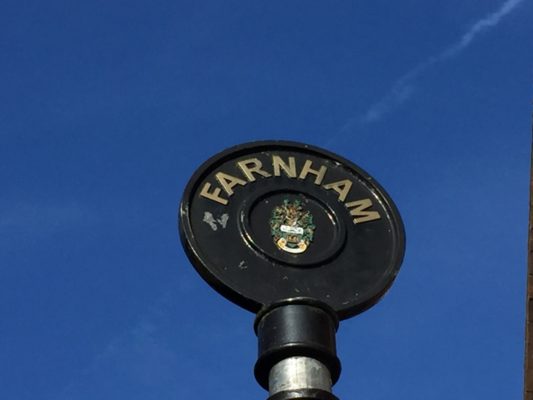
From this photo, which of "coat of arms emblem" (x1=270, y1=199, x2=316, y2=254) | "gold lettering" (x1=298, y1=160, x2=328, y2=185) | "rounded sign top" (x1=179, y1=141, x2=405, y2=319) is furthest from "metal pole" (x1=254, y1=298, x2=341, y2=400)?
"gold lettering" (x1=298, y1=160, x2=328, y2=185)

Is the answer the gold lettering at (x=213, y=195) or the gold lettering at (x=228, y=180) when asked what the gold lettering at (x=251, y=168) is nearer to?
the gold lettering at (x=228, y=180)

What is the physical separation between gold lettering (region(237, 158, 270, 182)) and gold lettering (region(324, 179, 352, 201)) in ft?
1.08

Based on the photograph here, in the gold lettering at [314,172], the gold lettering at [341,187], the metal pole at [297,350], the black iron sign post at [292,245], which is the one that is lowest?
the metal pole at [297,350]

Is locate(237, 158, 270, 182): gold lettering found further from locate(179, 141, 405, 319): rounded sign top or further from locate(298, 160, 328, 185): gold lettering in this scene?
locate(298, 160, 328, 185): gold lettering

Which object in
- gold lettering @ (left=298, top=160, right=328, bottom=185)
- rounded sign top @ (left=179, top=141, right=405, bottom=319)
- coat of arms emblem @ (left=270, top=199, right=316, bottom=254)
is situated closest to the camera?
rounded sign top @ (left=179, top=141, right=405, bottom=319)

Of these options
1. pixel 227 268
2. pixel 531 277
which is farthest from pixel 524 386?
pixel 227 268

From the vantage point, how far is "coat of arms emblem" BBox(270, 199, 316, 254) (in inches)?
214

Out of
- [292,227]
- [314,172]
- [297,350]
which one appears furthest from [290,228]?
[297,350]

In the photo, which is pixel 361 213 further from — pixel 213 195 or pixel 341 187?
pixel 213 195

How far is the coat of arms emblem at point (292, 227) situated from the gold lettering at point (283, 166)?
0.69 ft

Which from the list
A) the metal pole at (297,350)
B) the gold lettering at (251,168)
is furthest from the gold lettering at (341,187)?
A: the metal pole at (297,350)

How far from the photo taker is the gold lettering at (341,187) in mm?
5879

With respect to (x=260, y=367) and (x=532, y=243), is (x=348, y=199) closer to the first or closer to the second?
(x=260, y=367)

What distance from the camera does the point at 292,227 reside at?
5.50 metres
